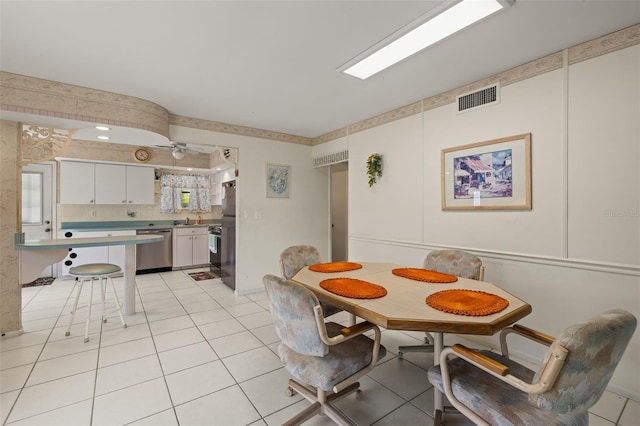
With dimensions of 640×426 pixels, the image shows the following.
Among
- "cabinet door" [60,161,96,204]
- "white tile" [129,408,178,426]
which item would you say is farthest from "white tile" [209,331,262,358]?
"cabinet door" [60,161,96,204]

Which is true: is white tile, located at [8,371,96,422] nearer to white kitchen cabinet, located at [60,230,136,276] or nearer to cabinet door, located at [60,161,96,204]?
white kitchen cabinet, located at [60,230,136,276]

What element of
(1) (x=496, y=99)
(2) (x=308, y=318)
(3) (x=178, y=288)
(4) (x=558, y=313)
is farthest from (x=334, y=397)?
(3) (x=178, y=288)

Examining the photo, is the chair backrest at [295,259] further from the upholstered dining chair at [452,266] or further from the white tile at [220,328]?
the upholstered dining chair at [452,266]

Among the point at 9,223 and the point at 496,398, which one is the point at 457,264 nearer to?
the point at 496,398

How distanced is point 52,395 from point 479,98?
14.1 feet

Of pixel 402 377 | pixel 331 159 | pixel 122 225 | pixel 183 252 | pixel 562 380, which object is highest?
pixel 331 159

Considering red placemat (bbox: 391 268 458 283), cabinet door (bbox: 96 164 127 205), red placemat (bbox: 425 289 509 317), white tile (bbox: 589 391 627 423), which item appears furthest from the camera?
cabinet door (bbox: 96 164 127 205)

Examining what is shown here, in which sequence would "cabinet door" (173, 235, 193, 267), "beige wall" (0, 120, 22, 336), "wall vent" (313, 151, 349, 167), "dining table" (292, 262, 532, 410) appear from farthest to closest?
"cabinet door" (173, 235, 193, 267), "wall vent" (313, 151, 349, 167), "beige wall" (0, 120, 22, 336), "dining table" (292, 262, 532, 410)

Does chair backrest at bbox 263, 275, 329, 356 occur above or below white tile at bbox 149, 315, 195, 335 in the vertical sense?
above

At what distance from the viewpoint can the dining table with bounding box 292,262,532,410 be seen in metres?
1.39

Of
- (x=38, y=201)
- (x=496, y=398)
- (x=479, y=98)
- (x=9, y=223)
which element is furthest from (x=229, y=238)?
(x=496, y=398)

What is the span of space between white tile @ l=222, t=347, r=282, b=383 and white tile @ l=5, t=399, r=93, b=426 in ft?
3.04

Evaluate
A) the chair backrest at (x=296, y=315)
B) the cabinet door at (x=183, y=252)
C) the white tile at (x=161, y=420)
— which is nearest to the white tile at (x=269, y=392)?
the white tile at (x=161, y=420)

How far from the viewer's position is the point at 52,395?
199 centimetres
